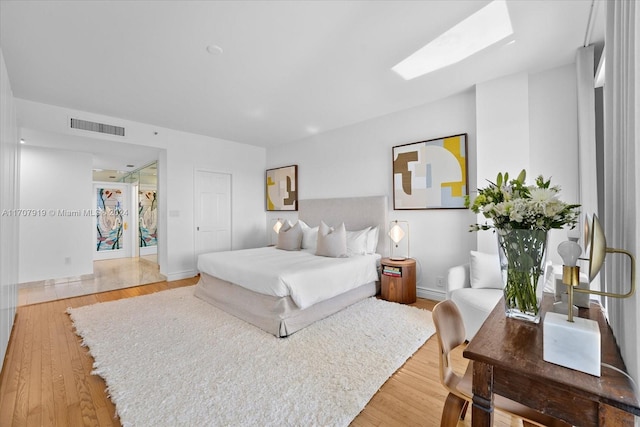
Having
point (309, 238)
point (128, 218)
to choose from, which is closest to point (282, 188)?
point (309, 238)

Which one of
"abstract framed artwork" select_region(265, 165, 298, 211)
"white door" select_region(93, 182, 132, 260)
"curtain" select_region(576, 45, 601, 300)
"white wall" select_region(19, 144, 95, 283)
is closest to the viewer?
"curtain" select_region(576, 45, 601, 300)

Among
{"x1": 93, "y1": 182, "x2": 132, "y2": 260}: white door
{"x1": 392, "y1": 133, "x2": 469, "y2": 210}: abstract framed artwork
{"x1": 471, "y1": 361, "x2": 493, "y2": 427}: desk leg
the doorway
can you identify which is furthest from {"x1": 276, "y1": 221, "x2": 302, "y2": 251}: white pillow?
{"x1": 93, "y1": 182, "x2": 132, "y2": 260}: white door

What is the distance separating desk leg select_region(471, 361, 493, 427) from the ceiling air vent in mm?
5296

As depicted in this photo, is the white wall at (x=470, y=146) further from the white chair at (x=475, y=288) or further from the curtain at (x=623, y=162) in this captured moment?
the curtain at (x=623, y=162)

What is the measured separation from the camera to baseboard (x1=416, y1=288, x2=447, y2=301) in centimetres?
369

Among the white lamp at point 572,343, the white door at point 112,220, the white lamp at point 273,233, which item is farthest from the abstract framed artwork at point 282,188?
the white lamp at point 572,343

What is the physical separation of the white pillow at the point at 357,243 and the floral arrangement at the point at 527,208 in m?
2.82

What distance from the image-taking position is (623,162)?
0.92 meters

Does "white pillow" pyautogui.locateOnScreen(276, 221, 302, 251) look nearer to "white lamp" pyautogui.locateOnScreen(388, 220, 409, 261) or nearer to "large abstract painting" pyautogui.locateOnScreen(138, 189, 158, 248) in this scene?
"white lamp" pyautogui.locateOnScreen(388, 220, 409, 261)

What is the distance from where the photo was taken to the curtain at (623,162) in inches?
29.6

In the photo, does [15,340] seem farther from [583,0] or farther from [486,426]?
[583,0]

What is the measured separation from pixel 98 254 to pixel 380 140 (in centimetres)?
779

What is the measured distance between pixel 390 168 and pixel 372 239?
Result: 1122 millimetres

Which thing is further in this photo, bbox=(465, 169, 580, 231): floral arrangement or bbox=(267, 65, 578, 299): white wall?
bbox=(267, 65, 578, 299): white wall
